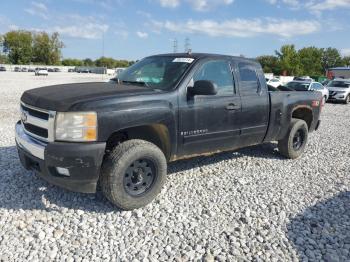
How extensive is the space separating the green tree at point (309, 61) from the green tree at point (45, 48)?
7702 centimetres

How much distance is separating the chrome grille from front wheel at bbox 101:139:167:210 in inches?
27.4

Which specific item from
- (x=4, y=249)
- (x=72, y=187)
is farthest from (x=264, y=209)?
(x=4, y=249)

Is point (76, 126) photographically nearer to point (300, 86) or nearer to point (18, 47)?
point (300, 86)

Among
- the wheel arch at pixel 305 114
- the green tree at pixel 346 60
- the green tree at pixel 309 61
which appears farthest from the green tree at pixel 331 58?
the wheel arch at pixel 305 114

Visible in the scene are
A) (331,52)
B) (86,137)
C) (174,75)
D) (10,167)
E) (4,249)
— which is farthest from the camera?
(331,52)

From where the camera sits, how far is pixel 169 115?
4.36 m

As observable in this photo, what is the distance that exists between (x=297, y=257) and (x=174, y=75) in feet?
8.62

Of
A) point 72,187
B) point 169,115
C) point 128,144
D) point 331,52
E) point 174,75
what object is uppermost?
point 331,52

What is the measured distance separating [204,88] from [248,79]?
4.69 feet

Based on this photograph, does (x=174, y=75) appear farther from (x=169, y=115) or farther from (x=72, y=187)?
(x=72, y=187)

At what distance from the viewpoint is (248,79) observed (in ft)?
18.4

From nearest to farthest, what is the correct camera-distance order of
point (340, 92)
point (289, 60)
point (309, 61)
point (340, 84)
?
point (340, 92) < point (340, 84) < point (289, 60) < point (309, 61)

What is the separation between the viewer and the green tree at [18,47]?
110 m

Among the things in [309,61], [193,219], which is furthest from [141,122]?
[309,61]
